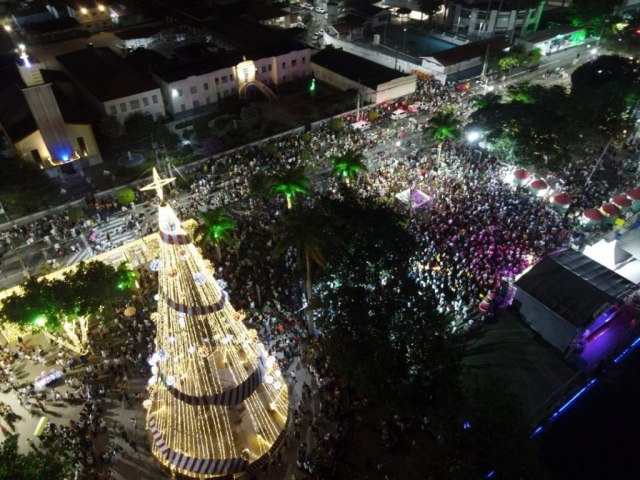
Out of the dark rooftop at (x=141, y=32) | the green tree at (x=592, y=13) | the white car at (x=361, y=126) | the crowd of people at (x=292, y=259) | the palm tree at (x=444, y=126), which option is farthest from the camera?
the dark rooftop at (x=141, y=32)

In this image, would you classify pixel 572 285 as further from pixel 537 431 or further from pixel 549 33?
pixel 549 33

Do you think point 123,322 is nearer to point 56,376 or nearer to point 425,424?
point 56,376

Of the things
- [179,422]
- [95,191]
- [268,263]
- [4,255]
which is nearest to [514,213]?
[268,263]

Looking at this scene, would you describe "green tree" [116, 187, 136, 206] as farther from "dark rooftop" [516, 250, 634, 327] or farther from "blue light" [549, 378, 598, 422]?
"blue light" [549, 378, 598, 422]

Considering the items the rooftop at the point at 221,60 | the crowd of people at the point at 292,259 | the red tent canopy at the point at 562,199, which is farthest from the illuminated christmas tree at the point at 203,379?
the rooftop at the point at 221,60

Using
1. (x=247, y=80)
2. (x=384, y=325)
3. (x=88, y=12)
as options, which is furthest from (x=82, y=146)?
(x=88, y=12)

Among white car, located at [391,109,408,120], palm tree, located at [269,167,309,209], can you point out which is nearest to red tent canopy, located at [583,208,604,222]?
palm tree, located at [269,167,309,209]

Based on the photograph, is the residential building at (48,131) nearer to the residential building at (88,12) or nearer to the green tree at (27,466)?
the green tree at (27,466)
